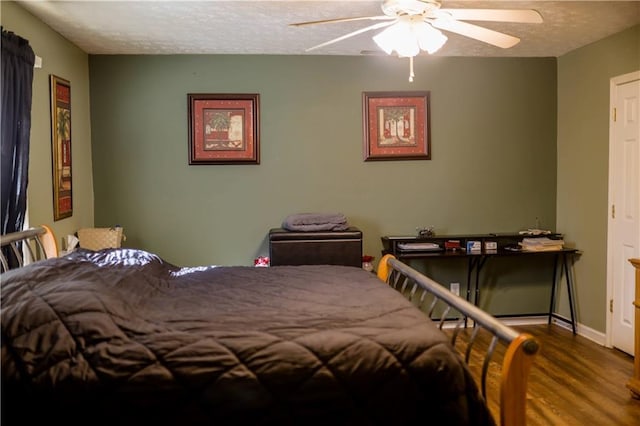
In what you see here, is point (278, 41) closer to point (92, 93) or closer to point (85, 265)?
point (92, 93)

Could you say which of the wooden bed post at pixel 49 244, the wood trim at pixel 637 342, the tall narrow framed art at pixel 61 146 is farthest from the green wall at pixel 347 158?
the wood trim at pixel 637 342

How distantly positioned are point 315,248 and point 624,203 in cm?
235

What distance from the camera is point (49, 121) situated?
3.58 metres

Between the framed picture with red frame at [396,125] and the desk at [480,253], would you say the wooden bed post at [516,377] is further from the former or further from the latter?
the framed picture with red frame at [396,125]

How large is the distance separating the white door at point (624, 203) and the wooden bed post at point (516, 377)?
107 inches

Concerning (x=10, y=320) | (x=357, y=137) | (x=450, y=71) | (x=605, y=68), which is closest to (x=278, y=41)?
(x=357, y=137)

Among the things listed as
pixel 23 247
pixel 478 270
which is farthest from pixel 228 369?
pixel 478 270

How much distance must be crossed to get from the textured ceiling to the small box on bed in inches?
56.4

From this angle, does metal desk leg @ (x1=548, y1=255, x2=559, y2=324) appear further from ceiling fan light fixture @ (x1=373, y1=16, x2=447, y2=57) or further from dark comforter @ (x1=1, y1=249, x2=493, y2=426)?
dark comforter @ (x1=1, y1=249, x2=493, y2=426)

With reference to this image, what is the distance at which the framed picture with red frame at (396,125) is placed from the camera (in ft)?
15.1

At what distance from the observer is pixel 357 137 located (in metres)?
4.61

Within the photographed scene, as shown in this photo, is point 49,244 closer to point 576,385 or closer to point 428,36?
point 428,36

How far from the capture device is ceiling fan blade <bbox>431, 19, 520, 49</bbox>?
2699 millimetres

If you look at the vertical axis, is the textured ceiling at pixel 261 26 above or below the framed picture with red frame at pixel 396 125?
above
